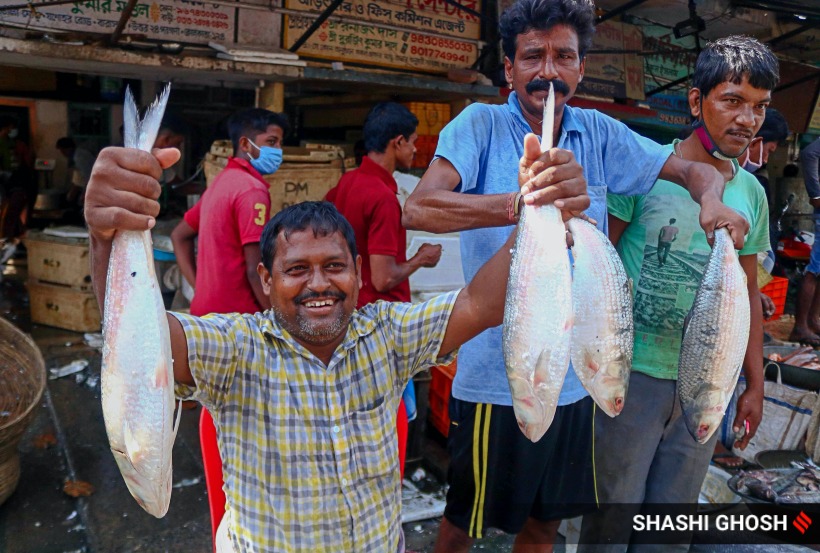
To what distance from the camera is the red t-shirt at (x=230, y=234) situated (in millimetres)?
3588

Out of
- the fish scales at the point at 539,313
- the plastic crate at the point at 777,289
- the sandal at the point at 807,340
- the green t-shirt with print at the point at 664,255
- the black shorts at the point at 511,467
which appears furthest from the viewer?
the plastic crate at the point at 777,289

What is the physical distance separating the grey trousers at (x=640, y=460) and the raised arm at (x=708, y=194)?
0.87m

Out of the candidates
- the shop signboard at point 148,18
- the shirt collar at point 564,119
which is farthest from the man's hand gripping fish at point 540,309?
the shop signboard at point 148,18

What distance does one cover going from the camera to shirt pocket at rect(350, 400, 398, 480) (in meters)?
1.90

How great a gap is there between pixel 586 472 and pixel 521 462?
0.33 metres

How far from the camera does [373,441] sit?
1.93 metres

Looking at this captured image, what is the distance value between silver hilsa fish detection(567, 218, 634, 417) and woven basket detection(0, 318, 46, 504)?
326 centimetres

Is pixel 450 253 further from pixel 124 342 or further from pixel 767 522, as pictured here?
pixel 124 342

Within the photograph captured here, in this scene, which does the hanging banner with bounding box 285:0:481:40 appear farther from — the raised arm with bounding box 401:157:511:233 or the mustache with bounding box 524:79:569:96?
the raised arm with bounding box 401:157:511:233

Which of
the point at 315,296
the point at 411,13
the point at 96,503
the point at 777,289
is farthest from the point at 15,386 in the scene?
the point at 777,289

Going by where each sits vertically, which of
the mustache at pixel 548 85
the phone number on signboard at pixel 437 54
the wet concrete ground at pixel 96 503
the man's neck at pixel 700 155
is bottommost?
the wet concrete ground at pixel 96 503

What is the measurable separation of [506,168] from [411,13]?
4299mm

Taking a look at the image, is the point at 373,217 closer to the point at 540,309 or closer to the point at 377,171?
the point at 377,171

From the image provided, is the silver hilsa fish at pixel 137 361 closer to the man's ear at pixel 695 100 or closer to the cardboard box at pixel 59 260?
the man's ear at pixel 695 100
